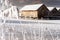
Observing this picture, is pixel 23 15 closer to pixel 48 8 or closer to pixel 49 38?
pixel 48 8

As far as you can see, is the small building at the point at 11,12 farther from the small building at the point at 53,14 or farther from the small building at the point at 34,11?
the small building at the point at 53,14

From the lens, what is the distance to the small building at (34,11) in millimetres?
16230

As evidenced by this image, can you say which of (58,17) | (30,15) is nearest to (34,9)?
(30,15)

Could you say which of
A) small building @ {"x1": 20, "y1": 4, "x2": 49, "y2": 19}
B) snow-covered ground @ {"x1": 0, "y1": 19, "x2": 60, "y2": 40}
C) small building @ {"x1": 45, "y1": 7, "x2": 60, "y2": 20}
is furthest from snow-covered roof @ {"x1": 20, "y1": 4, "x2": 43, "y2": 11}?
snow-covered ground @ {"x1": 0, "y1": 19, "x2": 60, "y2": 40}

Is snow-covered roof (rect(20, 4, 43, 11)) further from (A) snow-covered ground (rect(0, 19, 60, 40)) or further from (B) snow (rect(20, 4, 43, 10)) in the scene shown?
(A) snow-covered ground (rect(0, 19, 60, 40))

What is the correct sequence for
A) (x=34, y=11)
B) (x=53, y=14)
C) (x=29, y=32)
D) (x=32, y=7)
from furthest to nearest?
(x=32, y=7), (x=34, y=11), (x=53, y=14), (x=29, y=32)

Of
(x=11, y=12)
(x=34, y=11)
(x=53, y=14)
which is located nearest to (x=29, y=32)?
(x=53, y=14)

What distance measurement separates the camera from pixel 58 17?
15438 millimetres

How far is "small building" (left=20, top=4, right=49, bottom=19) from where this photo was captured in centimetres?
1623

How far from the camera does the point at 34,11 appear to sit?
53.5ft

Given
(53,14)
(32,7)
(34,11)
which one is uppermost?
(32,7)

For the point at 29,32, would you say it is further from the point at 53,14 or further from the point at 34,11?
the point at 34,11

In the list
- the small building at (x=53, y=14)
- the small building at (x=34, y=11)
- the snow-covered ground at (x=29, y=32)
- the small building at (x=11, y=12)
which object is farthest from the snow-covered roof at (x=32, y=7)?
the snow-covered ground at (x=29, y=32)

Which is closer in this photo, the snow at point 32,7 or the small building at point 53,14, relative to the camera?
the small building at point 53,14
